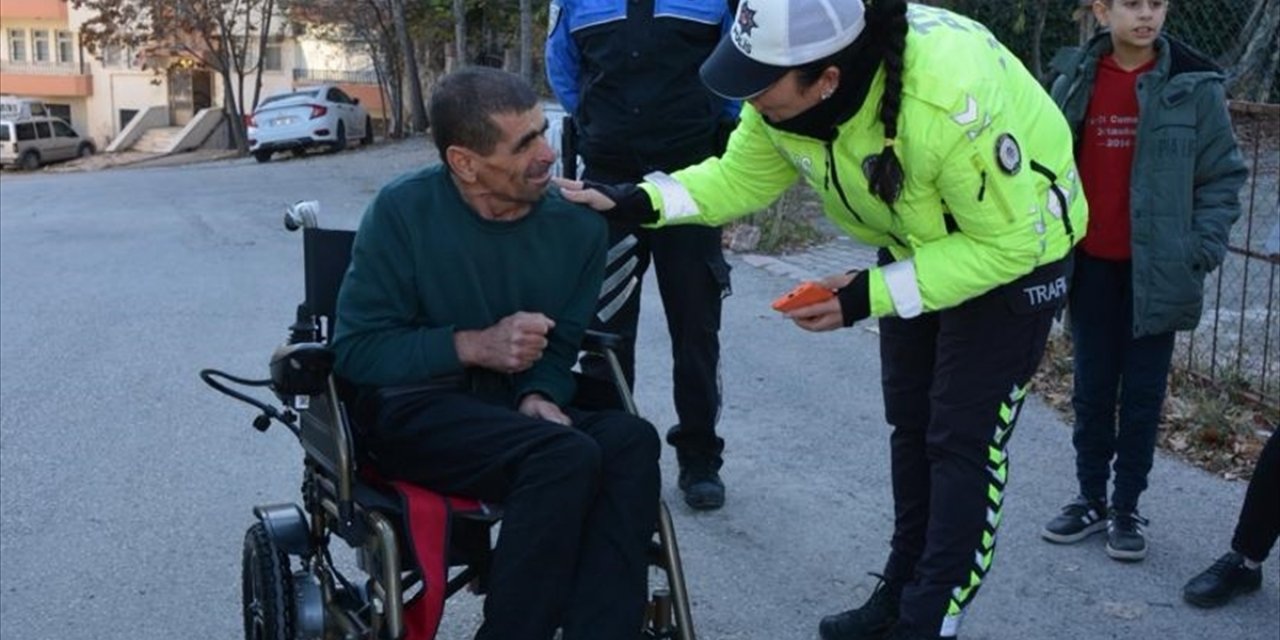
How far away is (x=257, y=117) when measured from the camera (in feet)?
105

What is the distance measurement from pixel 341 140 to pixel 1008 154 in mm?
30817

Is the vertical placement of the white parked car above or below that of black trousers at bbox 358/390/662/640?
below

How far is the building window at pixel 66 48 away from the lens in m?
53.6

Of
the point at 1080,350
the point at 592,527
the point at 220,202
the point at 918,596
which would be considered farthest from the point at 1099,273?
the point at 220,202

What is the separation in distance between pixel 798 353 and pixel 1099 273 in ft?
10.2

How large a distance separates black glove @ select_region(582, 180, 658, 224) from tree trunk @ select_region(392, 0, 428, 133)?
92.7ft

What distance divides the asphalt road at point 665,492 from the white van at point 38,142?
36.4 m

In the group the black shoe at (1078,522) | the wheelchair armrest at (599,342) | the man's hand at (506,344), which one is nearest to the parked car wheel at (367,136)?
the black shoe at (1078,522)

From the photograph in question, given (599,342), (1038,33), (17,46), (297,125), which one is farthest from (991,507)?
(17,46)

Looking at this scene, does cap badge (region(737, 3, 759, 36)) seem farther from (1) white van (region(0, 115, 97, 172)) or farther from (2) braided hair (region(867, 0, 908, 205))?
(1) white van (region(0, 115, 97, 172))

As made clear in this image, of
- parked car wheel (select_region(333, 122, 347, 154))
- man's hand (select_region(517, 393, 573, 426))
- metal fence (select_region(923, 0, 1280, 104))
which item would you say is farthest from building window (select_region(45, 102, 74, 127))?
man's hand (select_region(517, 393, 573, 426))

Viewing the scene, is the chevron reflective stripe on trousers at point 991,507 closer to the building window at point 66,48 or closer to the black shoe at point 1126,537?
the black shoe at point 1126,537

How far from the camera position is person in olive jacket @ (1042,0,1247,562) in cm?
447

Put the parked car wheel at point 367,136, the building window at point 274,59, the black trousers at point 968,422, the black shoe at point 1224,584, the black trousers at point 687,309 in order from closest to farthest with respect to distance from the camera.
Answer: the black trousers at point 968,422 → the black shoe at point 1224,584 → the black trousers at point 687,309 → the parked car wheel at point 367,136 → the building window at point 274,59
